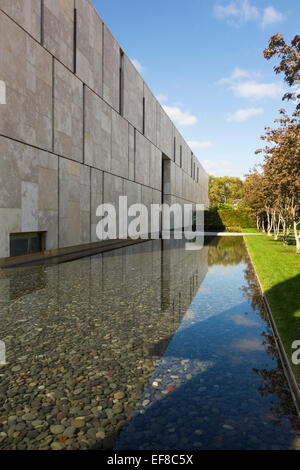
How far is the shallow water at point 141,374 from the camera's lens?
8.74 feet

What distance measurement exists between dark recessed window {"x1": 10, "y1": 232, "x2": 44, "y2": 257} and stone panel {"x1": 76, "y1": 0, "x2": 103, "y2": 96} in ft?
26.6

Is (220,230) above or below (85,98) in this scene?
below

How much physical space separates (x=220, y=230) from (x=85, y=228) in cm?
2731

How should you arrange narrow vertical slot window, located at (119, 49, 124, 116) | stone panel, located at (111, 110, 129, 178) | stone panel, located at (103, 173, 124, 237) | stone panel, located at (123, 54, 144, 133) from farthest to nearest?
stone panel, located at (123, 54, 144, 133) < narrow vertical slot window, located at (119, 49, 124, 116) < stone panel, located at (111, 110, 129, 178) < stone panel, located at (103, 173, 124, 237)

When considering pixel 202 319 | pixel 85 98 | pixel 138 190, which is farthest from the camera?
pixel 138 190

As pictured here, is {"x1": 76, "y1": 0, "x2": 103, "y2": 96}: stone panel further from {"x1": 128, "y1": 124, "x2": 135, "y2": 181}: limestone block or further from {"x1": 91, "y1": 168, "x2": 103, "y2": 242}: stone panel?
{"x1": 128, "y1": 124, "x2": 135, "y2": 181}: limestone block

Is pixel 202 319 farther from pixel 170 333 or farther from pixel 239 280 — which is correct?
pixel 239 280

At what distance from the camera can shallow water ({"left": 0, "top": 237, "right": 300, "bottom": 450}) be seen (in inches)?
105

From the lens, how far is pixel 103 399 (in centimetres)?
315

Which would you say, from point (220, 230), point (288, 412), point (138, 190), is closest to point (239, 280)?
point (288, 412)

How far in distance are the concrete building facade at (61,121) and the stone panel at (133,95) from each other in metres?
0.13

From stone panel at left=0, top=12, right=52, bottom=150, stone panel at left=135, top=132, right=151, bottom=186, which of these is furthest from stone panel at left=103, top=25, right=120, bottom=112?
stone panel at left=0, top=12, right=52, bottom=150

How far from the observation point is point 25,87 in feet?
39.3
